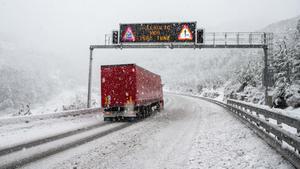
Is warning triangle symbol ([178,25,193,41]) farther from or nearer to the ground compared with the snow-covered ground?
farther from the ground

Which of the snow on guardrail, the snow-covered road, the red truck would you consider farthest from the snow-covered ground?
the red truck

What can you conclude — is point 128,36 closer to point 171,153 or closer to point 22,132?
point 22,132

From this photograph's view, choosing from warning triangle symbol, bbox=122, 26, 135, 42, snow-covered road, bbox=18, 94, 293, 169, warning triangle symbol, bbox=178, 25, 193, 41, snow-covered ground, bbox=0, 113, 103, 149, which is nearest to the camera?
snow-covered road, bbox=18, 94, 293, 169

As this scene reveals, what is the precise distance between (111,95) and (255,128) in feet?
27.1

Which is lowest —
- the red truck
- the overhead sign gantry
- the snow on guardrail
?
the snow on guardrail

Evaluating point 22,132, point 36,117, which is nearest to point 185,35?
point 36,117

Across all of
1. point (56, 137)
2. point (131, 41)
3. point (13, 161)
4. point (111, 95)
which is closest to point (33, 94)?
point (131, 41)

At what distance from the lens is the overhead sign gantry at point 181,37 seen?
61.3 ft

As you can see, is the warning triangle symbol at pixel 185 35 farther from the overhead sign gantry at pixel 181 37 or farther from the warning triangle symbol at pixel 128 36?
the warning triangle symbol at pixel 128 36

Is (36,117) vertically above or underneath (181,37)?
underneath

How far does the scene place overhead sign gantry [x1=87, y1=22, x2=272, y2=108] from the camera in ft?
61.3

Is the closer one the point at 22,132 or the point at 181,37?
the point at 22,132

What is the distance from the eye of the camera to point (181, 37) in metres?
18.6

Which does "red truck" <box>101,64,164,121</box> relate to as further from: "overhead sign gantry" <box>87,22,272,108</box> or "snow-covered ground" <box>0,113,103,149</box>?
"overhead sign gantry" <box>87,22,272,108</box>
